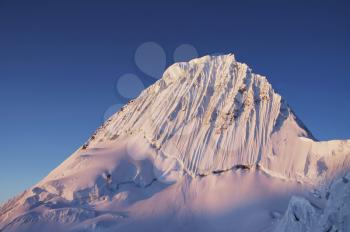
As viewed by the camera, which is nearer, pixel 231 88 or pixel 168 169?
pixel 168 169

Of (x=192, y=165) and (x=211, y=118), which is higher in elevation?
(x=211, y=118)

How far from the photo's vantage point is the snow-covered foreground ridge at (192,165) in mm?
111500

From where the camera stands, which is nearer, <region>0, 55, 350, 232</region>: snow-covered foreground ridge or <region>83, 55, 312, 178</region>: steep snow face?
<region>0, 55, 350, 232</region>: snow-covered foreground ridge

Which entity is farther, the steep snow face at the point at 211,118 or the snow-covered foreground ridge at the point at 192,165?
the steep snow face at the point at 211,118

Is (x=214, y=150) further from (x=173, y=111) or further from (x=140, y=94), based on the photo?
(x=140, y=94)

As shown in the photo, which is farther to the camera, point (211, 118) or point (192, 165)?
point (211, 118)

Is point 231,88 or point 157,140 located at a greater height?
point 231,88

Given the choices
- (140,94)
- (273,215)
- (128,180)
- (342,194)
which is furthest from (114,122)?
(342,194)

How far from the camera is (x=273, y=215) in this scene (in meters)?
104

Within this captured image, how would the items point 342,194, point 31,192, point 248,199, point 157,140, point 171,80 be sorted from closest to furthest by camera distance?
point 342,194 → point 248,199 → point 31,192 → point 157,140 → point 171,80

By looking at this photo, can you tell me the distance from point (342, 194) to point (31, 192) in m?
103

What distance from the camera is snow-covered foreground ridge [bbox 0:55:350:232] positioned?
11150 cm

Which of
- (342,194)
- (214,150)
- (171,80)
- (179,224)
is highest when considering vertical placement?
(171,80)

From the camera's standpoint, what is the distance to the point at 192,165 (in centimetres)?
12900
